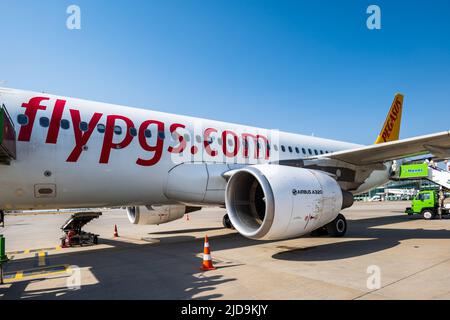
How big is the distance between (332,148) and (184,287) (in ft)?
36.7

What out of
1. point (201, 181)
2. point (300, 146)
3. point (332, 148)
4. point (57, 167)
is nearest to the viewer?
point (57, 167)

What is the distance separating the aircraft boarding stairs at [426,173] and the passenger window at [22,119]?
956 inches

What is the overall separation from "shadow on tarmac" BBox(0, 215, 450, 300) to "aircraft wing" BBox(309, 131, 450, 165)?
2466mm

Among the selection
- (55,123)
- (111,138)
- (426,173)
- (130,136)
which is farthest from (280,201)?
(426,173)

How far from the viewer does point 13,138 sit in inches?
245

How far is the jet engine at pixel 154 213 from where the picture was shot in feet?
36.8

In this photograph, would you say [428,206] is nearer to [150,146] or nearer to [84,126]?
[150,146]

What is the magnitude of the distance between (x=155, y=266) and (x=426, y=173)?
77.8 ft

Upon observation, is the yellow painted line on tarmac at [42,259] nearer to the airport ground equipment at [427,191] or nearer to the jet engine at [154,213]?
the jet engine at [154,213]

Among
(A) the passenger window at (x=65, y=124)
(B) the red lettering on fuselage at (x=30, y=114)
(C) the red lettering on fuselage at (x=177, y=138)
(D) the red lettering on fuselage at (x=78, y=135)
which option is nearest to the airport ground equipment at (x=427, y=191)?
(C) the red lettering on fuselage at (x=177, y=138)
